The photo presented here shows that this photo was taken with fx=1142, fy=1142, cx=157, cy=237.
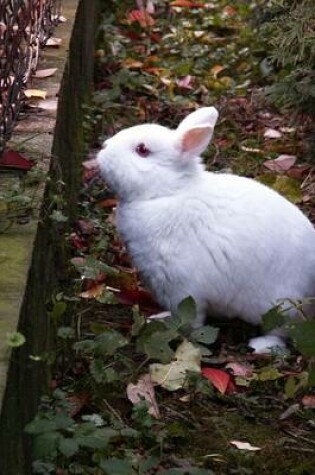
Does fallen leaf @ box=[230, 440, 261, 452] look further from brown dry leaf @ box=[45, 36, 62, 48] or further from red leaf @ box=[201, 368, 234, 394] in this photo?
brown dry leaf @ box=[45, 36, 62, 48]

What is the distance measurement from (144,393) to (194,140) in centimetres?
94

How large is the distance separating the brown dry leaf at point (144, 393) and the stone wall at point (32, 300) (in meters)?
0.31

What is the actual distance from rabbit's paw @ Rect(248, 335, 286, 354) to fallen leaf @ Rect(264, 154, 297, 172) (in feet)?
5.98

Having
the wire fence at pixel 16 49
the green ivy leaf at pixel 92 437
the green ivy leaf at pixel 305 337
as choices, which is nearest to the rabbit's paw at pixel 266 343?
the green ivy leaf at pixel 305 337

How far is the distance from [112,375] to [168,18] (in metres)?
5.19

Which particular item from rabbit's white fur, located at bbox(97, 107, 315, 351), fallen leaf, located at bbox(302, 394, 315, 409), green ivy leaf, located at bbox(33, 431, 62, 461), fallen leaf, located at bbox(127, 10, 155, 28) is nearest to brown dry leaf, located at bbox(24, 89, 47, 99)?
rabbit's white fur, located at bbox(97, 107, 315, 351)

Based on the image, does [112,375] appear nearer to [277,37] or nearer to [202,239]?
[202,239]

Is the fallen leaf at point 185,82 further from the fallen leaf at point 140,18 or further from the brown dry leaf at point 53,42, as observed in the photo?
the brown dry leaf at point 53,42

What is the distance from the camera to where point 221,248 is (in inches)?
156

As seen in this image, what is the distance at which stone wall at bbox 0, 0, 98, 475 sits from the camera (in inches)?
101

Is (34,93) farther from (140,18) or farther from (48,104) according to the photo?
(140,18)

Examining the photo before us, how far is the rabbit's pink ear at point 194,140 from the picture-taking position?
4.03 metres

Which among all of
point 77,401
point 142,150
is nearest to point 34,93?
point 142,150

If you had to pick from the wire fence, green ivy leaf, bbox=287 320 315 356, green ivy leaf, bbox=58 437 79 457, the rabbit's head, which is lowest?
green ivy leaf, bbox=58 437 79 457
